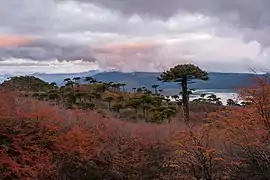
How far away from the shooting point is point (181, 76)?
44.1m

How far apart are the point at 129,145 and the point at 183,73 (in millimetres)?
16295

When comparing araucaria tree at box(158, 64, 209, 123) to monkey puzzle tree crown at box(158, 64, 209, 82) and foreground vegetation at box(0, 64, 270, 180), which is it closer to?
monkey puzzle tree crown at box(158, 64, 209, 82)

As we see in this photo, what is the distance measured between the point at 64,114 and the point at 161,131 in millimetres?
6862

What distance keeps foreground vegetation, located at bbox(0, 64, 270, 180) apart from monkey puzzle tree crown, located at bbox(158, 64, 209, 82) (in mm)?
12443

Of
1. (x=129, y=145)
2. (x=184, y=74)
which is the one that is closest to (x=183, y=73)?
(x=184, y=74)

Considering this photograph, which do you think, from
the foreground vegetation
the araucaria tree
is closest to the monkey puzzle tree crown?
the araucaria tree

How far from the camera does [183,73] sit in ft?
142

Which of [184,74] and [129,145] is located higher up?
[184,74]

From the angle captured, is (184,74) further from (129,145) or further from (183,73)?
(129,145)

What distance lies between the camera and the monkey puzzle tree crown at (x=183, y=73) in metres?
43.4

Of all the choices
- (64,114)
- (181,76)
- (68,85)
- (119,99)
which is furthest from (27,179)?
(68,85)

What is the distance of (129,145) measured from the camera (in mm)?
28844

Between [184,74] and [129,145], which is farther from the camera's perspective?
[184,74]

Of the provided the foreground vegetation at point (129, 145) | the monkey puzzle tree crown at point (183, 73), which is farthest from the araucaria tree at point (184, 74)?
the foreground vegetation at point (129, 145)
